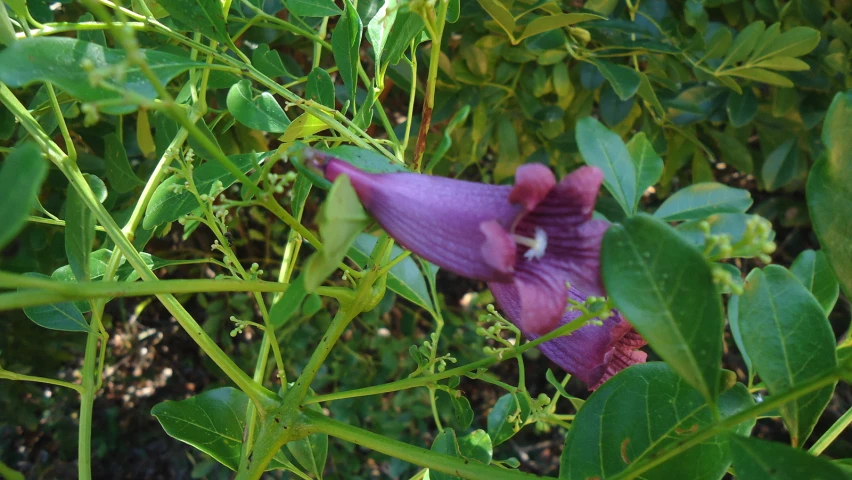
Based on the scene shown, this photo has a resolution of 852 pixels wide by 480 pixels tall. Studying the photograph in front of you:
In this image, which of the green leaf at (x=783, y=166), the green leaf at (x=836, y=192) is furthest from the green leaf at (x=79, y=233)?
the green leaf at (x=783, y=166)

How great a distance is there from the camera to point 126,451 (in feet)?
5.93

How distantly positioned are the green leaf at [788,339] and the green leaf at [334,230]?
244mm

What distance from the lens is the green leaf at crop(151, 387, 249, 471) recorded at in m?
0.57

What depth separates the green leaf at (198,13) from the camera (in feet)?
1.59

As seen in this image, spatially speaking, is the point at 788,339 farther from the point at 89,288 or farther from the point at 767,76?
the point at 767,76

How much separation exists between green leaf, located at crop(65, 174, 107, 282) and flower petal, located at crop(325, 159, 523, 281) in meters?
0.19

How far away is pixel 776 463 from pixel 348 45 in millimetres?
401

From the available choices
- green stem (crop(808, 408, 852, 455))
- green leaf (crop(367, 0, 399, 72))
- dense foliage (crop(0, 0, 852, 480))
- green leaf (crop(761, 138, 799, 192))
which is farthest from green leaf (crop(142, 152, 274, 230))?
green leaf (crop(761, 138, 799, 192))

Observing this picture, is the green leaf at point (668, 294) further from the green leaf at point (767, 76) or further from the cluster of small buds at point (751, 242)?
the green leaf at point (767, 76)

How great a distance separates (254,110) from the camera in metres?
0.49

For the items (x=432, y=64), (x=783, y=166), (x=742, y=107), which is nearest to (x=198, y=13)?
(x=432, y=64)

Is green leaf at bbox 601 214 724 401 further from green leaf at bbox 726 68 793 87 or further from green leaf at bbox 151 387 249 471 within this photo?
green leaf at bbox 726 68 793 87

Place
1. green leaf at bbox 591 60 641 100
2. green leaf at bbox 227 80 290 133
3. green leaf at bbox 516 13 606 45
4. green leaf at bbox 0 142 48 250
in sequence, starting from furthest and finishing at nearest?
green leaf at bbox 591 60 641 100 < green leaf at bbox 516 13 606 45 < green leaf at bbox 227 80 290 133 < green leaf at bbox 0 142 48 250

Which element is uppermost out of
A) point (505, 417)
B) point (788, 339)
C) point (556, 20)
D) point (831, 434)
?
point (556, 20)
